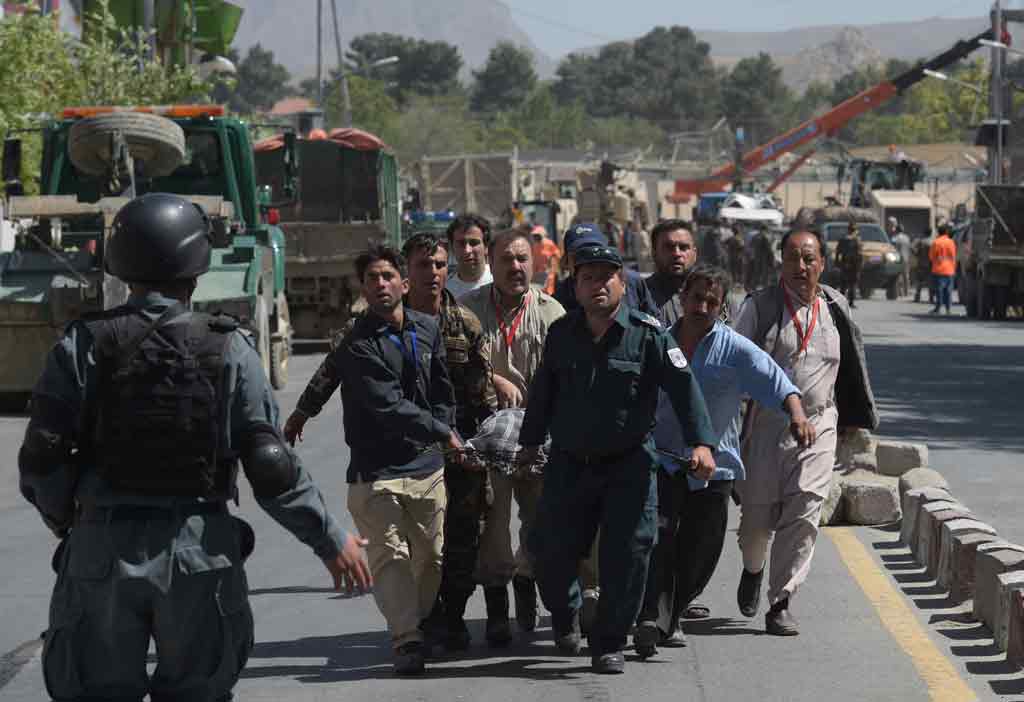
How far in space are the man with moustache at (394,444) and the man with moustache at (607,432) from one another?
42cm

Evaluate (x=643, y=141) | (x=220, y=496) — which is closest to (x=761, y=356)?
(x=220, y=496)

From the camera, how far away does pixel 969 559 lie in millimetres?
9031

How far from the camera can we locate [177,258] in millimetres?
4805

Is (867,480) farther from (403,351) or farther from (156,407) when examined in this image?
(156,407)

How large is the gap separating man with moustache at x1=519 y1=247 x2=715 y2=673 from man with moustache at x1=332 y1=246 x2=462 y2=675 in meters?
0.42

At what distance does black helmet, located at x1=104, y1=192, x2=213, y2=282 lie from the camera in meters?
4.79

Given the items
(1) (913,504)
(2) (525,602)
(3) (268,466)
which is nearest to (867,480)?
(1) (913,504)

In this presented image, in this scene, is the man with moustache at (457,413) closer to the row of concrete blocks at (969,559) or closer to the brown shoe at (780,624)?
the brown shoe at (780,624)

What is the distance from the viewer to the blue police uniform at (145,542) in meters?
4.64

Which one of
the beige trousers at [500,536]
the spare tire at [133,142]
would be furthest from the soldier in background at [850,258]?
the beige trousers at [500,536]

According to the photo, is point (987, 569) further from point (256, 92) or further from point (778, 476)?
point (256, 92)

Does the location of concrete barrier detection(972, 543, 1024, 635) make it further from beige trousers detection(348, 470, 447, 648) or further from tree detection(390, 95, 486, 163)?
tree detection(390, 95, 486, 163)

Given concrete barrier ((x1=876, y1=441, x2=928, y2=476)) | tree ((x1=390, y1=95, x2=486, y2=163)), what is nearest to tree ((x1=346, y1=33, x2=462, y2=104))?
tree ((x1=390, y1=95, x2=486, y2=163))

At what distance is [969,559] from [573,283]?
2220 mm
